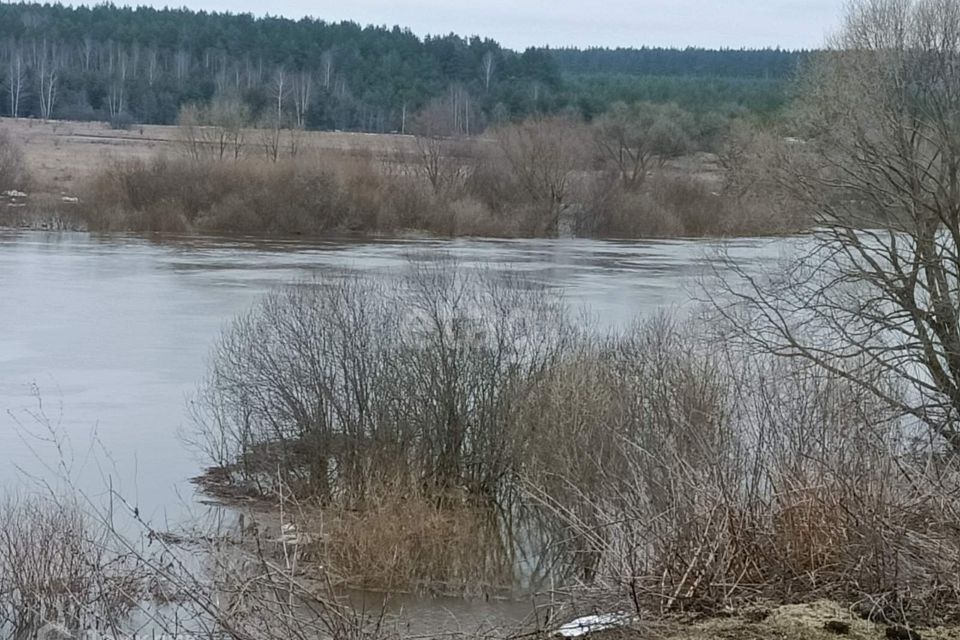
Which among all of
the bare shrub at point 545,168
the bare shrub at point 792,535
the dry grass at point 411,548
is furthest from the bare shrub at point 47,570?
the bare shrub at point 545,168

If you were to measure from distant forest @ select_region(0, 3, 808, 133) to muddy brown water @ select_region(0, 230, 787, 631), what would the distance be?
36.3 metres

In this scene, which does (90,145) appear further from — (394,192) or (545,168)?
(545,168)

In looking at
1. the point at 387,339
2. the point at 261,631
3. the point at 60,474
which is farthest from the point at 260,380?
the point at 261,631

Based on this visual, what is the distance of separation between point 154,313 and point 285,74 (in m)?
69.9

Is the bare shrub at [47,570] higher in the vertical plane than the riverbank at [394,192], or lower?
lower

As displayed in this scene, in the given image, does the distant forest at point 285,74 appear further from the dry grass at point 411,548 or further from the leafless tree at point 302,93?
the dry grass at point 411,548

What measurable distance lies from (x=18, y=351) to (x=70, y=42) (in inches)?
A: 3430

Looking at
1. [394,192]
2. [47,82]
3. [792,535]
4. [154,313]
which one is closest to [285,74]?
[47,82]

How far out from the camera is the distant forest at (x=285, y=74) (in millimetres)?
82000

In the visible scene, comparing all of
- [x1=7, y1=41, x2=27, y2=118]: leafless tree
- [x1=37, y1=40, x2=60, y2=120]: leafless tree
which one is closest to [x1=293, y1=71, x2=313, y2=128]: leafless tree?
[x1=37, y1=40, x2=60, y2=120]: leafless tree

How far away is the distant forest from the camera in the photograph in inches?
3228

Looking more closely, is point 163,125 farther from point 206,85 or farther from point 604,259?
point 604,259

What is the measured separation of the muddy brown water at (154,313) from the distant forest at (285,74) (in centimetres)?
3626

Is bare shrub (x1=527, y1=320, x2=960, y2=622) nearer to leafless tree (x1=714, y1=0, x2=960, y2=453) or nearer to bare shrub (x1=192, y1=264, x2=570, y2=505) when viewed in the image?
bare shrub (x1=192, y1=264, x2=570, y2=505)
